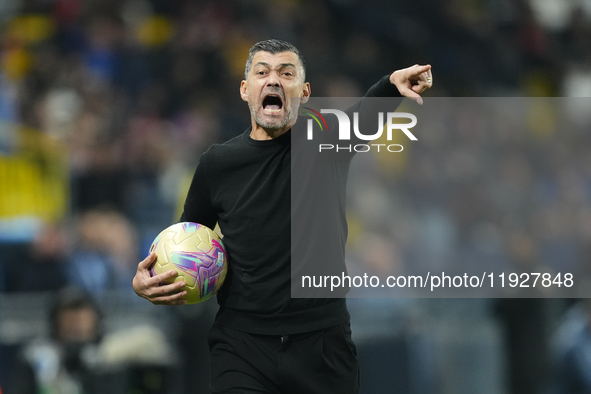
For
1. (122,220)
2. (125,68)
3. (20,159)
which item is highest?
(125,68)

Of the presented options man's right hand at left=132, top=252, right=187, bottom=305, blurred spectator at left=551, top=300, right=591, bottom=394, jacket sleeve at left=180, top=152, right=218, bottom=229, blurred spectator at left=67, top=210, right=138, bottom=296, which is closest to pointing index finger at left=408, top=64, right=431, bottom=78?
jacket sleeve at left=180, top=152, right=218, bottom=229

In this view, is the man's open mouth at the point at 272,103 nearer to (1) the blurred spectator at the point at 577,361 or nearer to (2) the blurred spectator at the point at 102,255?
(2) the blurred spectator at the point at 102,255

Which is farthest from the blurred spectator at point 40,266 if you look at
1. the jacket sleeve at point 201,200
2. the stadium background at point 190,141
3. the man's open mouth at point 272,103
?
the man's open mouth at point 272,103

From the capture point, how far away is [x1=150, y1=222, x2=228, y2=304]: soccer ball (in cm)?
392

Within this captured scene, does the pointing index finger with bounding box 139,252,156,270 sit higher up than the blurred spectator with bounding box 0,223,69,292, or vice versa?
the blurred spectator with bounding box 0,223,69,292

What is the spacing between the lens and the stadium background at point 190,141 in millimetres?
7828

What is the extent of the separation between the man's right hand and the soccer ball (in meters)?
0.04

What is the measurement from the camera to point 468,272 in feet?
29.8

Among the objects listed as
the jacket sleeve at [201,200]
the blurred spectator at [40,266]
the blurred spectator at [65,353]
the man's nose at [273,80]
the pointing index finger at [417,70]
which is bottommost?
the blurred spectator at [65,353]

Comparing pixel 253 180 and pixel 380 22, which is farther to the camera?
pixel 380 22

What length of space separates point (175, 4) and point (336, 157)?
9.26m

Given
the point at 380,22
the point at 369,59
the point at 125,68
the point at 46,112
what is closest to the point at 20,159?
the point at 46,112

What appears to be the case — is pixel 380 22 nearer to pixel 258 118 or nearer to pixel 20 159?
pixel 20 159

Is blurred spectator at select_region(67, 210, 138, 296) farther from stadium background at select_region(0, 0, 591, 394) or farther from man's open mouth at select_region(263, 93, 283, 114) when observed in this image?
man's open mouth at select_region(263, 93, 283, 114)
